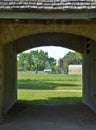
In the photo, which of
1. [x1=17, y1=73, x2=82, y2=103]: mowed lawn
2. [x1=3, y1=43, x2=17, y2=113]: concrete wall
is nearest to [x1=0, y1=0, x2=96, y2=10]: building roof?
[x1=3, y1=43, x2=17, y2=113]: concrete wall

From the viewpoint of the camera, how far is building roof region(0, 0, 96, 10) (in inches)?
469

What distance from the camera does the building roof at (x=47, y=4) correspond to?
11909 millimetres

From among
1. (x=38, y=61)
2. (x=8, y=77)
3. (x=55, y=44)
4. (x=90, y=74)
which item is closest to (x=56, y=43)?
(x=55, y=44)

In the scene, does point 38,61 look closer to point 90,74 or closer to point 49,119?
point 90,74

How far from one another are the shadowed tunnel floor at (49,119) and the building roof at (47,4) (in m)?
3.51

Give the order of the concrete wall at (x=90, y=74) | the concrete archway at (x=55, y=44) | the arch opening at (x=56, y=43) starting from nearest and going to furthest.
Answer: the concrete archway at (x=55, y=44), the concrete wall at (x=90, y=74), the arch opening at (x=56, y=43)

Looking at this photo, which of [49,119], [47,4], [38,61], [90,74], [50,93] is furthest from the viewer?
[38,61]

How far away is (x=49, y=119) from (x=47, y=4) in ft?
15.0

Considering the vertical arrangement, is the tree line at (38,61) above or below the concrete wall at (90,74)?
above

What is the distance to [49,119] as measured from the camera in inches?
591

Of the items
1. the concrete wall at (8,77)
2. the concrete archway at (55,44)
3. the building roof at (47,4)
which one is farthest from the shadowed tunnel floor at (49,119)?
the building roof at (47,4)

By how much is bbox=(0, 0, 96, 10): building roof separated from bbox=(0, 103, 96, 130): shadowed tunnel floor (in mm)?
3505

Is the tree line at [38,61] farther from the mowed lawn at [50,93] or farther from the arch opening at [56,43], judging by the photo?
the arch opening at [56,43]

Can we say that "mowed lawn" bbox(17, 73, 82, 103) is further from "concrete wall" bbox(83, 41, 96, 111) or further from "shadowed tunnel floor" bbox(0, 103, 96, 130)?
"shadowed tunnel floor" bbox(0, 103, 96, 130)
